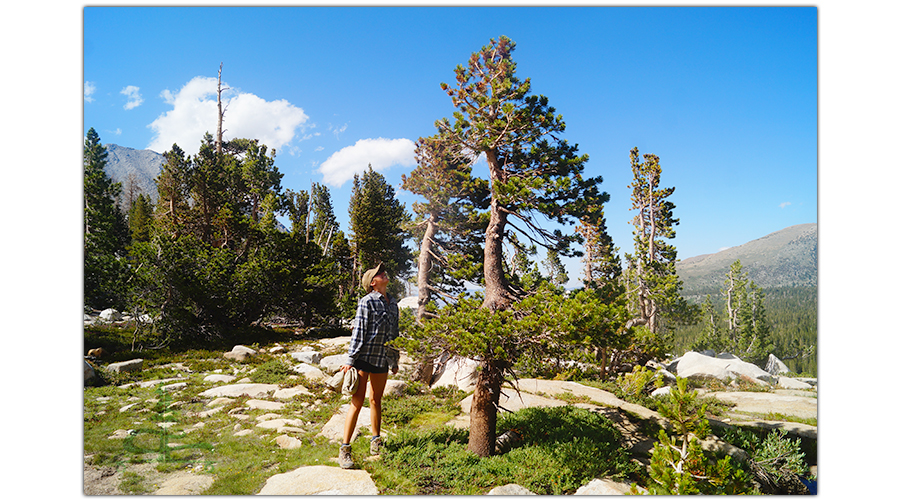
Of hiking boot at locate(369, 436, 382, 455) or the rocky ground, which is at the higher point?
hiking boot at locate(369, 436, 382, 455)

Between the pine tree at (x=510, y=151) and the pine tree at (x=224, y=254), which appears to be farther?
the pine tree at (x=224, y=254)

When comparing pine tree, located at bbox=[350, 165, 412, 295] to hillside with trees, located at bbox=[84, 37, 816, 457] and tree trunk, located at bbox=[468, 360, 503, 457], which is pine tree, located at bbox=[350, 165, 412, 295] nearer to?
hillside with trees, located at bbox=[84, 37, 816, 457]

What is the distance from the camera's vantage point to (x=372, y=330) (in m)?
3.81

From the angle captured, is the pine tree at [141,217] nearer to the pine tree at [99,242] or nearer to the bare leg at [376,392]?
the pine tree at [99,242]

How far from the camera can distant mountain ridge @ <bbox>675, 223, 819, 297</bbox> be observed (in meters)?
4.79

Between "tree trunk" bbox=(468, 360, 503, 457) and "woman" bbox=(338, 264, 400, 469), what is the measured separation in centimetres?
117

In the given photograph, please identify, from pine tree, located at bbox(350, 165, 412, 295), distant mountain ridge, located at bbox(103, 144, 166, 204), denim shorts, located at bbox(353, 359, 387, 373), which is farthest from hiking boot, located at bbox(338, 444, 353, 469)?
distant mountain ridge, located at bbox(103, 144, 166, 204)

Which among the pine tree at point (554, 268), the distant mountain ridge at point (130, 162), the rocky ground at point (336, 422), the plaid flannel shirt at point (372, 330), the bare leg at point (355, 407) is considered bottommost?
the rocky ground at point (336, 422)

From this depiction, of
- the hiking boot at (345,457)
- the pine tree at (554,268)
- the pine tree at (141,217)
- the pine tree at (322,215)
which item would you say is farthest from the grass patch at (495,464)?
the pine tree at (141,217)

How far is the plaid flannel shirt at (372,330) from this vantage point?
374 centimetres

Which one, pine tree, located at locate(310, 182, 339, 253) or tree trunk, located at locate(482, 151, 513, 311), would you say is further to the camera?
pine tree, located at locate(310, 182, 339, 253)
